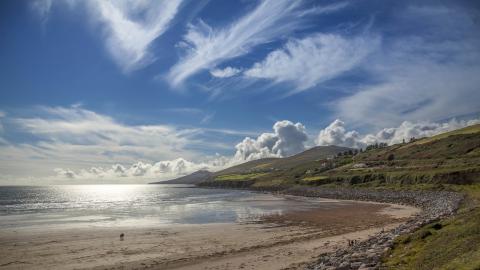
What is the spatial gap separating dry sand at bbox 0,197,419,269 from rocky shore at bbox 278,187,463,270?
328 cm

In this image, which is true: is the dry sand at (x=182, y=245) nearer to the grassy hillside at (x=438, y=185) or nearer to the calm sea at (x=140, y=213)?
the calm sea at (x=140, y=213)

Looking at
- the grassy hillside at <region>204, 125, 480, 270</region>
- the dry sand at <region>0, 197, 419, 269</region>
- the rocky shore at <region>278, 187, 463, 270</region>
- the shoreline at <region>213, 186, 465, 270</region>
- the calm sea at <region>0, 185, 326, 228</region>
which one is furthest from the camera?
the calm sea at <region>0, 185, 326, 228</region>

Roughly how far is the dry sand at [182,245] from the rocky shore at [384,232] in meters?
3.28

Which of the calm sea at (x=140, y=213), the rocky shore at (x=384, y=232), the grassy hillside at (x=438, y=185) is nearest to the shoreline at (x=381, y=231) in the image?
the rocky shore at (x=384, y=232)

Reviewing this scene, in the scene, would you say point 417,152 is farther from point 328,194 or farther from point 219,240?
point 219,240

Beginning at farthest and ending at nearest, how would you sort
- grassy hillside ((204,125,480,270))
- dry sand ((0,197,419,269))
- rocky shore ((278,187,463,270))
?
1. dry sand ((0,197,419,269))
2. rocky shore ((278,187,463,270))
3. grassy hillside ((204,125,480,270))

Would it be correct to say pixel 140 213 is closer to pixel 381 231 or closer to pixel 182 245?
pixel 182 245

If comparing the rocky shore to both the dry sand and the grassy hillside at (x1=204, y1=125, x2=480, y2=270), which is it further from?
the dry sand

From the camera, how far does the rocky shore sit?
70.9ft

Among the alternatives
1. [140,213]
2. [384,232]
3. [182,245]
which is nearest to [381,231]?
[384,232]

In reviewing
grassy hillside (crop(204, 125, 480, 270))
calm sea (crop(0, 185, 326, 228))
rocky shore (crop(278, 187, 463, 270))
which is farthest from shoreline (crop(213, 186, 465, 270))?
calm sea (crop(0, 185, 326, 228))

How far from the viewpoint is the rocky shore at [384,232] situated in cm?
2162

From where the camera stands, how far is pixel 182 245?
36188mm

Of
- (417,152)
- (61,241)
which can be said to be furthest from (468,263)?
(417,152)
